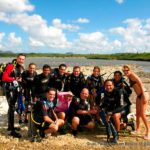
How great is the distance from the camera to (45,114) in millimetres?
9273

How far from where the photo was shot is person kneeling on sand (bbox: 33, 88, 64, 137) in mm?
9266

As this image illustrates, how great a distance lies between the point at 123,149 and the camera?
884 cm

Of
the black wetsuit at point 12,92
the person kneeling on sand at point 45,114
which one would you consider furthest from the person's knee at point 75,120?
the black wetsuit at point 12,92

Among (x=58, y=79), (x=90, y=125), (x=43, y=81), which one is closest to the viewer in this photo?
(x=90, y=125)

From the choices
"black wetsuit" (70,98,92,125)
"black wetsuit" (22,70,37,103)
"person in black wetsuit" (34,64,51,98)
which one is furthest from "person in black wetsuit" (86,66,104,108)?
"black wetsuit" (22,70,37,103)

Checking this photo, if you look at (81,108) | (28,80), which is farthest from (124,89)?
(28,80)

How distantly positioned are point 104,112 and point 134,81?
1.24 m

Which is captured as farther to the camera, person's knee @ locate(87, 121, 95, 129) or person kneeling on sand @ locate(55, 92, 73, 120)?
person kneeling on sand @ locate(55, 92, 73, 120)

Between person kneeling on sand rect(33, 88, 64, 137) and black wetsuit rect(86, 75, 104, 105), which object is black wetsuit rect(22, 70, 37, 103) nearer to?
person kneeling on sand rect(33, 88, 64, 137)

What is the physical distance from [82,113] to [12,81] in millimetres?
2244

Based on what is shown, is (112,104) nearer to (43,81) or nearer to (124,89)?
(124,89)

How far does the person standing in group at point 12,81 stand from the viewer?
996 centimetres

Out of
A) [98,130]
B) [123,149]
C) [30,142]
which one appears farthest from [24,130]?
[123,149]

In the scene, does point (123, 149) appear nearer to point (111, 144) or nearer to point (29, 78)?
point (111, 144)
